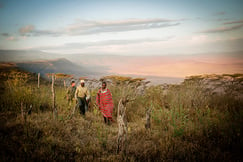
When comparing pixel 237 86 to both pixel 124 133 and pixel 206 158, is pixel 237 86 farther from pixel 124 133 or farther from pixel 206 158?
pixel 124 133

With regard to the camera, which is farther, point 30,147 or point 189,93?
point 189,93

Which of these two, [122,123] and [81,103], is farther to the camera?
[81,103]

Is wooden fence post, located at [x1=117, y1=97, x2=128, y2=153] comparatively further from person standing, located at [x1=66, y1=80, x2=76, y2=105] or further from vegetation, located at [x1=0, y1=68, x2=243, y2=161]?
person standing, located at [x1=66, y1=80, x2=76, y2=105]

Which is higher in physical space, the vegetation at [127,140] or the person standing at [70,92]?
the person standing at [70,92]

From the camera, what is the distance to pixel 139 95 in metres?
7.95

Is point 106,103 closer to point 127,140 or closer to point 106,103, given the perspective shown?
point 106,103

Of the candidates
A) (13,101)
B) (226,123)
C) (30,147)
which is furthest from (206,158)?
(13,101)

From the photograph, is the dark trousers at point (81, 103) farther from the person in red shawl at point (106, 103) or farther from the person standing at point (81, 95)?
the person in red shawl at point (106, 103)

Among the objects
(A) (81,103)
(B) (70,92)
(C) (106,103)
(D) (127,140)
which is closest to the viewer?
(D) (127,140)

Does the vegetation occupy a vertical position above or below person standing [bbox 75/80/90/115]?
below

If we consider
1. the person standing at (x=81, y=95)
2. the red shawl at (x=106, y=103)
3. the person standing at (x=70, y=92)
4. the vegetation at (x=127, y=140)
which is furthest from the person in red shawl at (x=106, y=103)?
the person standing at (x=70, y=92)

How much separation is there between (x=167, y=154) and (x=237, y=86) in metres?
6.40

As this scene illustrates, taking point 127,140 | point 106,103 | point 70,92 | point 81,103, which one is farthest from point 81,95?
point 127,140

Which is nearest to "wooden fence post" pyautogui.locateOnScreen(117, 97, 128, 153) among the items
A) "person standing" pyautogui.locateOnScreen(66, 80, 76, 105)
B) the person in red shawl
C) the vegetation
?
the vegetation
